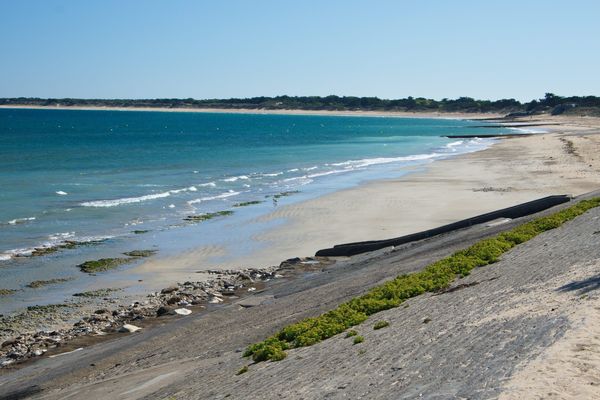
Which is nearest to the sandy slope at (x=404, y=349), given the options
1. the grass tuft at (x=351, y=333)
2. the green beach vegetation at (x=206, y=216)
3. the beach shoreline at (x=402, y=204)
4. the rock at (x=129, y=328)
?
the grass tuft at (x=351, y=333)

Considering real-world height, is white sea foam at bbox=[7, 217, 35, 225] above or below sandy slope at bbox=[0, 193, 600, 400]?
below

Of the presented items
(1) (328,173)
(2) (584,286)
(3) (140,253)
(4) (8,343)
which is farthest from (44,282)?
(1) (328,173)

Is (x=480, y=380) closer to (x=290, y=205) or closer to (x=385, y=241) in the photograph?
(x=385, y=241)

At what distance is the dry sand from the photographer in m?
26.9

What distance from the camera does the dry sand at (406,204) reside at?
1058 inches

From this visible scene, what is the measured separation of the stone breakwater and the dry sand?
1.58m

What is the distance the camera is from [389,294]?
46.7ft

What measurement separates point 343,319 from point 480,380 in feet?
16.7

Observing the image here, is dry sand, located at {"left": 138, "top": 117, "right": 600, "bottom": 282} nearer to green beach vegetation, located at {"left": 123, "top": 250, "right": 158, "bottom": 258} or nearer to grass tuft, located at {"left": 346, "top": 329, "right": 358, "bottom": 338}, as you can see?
green beach vegetation, located at {"left": 123, "top": 250, "right": 158, "bottom": 258}

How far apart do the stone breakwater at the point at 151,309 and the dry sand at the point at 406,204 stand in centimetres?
158

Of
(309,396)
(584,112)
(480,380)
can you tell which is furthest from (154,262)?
(584,112)

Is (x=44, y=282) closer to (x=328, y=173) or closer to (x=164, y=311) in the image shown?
(x=164, y=311)

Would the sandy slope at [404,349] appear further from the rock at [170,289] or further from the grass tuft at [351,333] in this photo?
the rock at [170,289]

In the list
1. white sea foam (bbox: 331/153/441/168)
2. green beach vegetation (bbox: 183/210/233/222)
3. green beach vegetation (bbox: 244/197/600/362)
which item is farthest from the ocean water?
green beach vegetation (bbox: 244/197/600/362)
